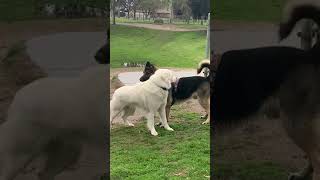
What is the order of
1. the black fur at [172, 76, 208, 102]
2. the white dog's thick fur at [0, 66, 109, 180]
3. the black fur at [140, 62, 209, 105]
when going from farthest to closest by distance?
the black fur at [172, 76, 208, 102] → the black fur at [140, 62, 209, 105] → the white dog's thick fur at [0, 66, 109, 180]

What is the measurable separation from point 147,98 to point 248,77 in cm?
80

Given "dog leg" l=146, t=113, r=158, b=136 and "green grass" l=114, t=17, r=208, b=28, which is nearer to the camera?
"green grass" l=114, t=17, r=208, b=28

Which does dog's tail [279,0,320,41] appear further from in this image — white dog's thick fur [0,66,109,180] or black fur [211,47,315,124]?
white dog's thick fur [0,66,109,180]

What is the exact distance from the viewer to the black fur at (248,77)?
5.43ft

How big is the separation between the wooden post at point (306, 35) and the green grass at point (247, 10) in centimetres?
11

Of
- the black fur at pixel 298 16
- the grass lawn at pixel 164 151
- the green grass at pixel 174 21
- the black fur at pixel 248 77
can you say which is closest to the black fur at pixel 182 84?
the grass lawn at pixel 164 151

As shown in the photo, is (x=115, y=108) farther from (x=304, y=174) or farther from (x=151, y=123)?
(x=304, y=174)

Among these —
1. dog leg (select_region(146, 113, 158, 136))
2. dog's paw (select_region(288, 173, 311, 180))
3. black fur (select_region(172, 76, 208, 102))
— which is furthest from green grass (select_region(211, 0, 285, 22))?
dog leg (select_region(146, 113, 158, 136))

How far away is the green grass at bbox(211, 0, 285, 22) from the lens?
1631 millimetres

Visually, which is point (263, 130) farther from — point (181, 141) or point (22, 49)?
point (22, 49)

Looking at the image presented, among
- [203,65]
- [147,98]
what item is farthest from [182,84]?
[203,65]

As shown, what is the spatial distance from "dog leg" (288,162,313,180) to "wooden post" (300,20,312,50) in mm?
513

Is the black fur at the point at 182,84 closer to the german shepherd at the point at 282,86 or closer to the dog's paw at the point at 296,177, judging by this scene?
the german shepherd at the point at 282,86

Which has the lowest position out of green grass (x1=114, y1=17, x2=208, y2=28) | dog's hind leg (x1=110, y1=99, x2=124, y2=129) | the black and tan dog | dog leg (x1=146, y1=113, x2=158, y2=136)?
dog leg (x1=146, y1=113, x2=158, y2=136)
